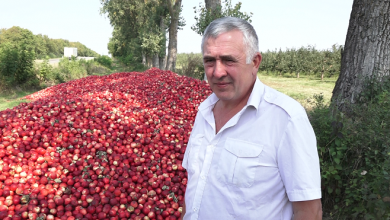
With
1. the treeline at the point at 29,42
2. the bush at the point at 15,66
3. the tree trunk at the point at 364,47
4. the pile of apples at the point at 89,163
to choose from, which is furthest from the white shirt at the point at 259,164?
the treeline at the point at 29,42

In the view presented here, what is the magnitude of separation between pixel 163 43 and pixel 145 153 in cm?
1820

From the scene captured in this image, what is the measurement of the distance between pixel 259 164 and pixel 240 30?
62cm

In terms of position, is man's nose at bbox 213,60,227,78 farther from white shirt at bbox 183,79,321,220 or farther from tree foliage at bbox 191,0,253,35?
tree foliage at bbox 191,0,253,35

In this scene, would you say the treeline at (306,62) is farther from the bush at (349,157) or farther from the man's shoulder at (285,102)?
the man's shoulder at (285,102)

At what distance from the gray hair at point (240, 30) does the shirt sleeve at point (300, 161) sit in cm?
39

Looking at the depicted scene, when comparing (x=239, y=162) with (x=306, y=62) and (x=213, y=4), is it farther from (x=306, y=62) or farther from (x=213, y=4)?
(x=306, y=62)

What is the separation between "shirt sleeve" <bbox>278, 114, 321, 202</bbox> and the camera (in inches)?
40.1

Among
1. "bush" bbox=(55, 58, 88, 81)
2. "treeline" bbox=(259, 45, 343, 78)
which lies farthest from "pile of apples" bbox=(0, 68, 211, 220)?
"treeline" bbox=(259, 45, 343, 78)

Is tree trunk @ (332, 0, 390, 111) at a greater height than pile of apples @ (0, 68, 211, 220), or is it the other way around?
tree trunk @ (332, 0, 390, 111)

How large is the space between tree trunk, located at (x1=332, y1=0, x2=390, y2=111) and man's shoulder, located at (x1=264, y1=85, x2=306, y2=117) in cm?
359

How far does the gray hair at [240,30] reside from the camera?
1.16 meters

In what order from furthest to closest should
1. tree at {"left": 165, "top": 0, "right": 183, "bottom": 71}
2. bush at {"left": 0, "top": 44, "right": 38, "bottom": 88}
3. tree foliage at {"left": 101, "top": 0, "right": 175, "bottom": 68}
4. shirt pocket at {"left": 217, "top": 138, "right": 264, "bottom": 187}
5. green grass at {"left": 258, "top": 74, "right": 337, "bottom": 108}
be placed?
1. tree foliage at {"left": 101, "top": 0, "right": 175, "bottom": 68}
2. tree at {"left": 165, "top": 0, "right": 183, "bottom": 71}
3. bush at {"left": 0, "top": 44, "right": 38, "bottom": 88}
4. green grass at {"left": 258, "top": 74, "right": 337, "bottom": 108}
5. shirt pocket at {"left": 217, "top": 138, "right": 264, "bottom": 187}

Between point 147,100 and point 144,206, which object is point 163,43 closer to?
point 147,100

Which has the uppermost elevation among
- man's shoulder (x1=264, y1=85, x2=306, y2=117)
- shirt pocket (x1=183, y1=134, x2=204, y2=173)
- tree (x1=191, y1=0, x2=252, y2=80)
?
tree (x1=191, y1=0, x2=252, y2=80)
